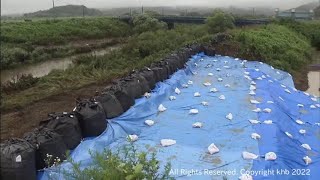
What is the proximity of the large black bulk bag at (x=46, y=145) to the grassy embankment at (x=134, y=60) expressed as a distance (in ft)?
15.1

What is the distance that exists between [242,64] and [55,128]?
759cm

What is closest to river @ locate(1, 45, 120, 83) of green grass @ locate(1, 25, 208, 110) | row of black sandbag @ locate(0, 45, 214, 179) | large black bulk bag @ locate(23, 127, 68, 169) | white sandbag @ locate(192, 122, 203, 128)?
green grass @ locate(1, 25, 208, 110)

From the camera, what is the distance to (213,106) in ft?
19.8

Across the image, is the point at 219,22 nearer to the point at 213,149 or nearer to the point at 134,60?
the point at 134,60

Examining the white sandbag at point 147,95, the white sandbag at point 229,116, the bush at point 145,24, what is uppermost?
the bush at point 145,24

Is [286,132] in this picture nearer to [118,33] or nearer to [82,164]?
[82,164]

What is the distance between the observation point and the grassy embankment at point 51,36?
1722 cm

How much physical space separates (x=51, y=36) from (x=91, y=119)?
71.8 feet

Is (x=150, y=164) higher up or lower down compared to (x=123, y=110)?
higher up

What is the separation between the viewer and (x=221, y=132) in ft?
16.0

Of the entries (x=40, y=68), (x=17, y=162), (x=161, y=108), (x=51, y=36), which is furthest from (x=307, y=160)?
(x=51, y=36)

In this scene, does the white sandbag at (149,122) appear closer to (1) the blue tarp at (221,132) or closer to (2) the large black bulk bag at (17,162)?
(1) the blue tarp at (221,132)

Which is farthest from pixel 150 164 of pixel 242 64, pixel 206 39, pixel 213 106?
pixel 206 39

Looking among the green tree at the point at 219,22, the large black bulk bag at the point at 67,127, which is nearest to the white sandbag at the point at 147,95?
the large black bulk bag at the point at 67,127
